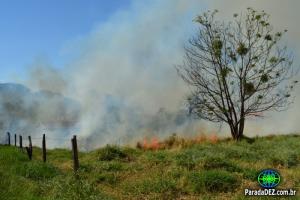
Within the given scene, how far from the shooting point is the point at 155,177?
1931 centimetres

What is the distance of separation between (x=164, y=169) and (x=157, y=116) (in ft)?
181

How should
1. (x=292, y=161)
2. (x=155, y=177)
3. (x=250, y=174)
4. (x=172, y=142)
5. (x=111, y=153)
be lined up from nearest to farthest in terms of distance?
(x=250, y=174) < (x=155, y=177) < (x=292, y=161) < (x=111, y=153) < (x=172, y=142)

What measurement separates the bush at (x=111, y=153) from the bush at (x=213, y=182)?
10587mm

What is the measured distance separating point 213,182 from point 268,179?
1928 millimetres

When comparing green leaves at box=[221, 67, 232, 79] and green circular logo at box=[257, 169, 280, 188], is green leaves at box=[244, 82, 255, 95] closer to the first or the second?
green leaves at box=[221, 67, 232, 79]

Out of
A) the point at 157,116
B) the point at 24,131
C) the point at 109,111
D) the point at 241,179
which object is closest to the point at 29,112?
the point at 24,131

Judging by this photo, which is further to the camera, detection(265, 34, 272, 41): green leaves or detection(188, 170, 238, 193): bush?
detection(265, 34, 272, 41): green leaves

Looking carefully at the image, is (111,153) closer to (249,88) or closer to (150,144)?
(150,144)

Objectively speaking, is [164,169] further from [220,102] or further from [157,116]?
[157,116]

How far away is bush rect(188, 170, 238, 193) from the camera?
17359 millimetres

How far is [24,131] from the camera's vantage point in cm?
8756
